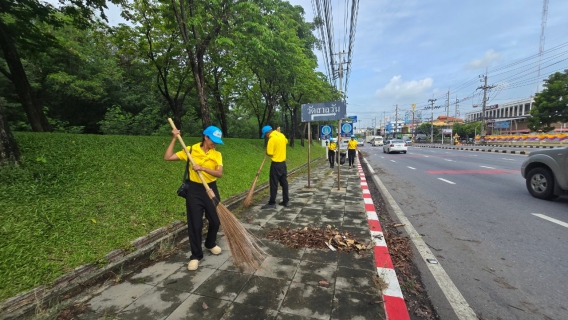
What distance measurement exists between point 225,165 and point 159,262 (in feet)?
16.7

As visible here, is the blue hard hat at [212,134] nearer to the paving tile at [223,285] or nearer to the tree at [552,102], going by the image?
the paving tile at [223,285]

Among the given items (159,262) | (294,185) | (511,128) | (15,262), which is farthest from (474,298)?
(511,128)

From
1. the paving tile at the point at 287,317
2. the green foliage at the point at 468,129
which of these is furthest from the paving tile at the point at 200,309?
the green foliage at the point at 468,129

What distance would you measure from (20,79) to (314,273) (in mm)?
8763

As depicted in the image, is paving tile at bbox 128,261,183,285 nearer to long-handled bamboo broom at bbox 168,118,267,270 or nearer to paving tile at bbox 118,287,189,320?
paving tile at bbox 118,287,189,320

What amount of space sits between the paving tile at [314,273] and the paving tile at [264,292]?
181 mm

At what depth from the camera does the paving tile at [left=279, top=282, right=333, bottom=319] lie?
205 centimetres

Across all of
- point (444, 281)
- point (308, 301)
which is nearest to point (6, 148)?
point (308, 301)

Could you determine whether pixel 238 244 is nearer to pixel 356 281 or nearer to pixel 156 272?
pixel 156 272

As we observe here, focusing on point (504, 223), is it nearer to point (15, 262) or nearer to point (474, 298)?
point (474, 298)

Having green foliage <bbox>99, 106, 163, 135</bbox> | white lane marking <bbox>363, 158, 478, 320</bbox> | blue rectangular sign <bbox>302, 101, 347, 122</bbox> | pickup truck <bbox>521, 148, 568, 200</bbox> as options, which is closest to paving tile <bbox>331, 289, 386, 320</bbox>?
white lane marking <bbox>363, 158, 478, 320</bbox>

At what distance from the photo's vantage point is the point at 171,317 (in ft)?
6.59

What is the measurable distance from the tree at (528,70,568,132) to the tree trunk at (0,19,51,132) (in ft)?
141

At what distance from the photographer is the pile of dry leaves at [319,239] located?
128 inches
